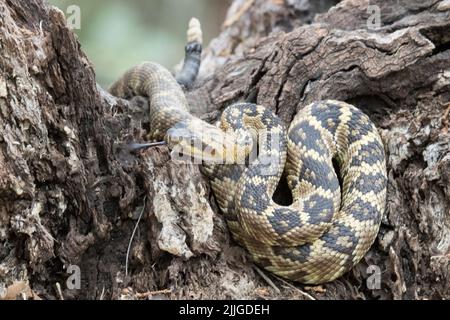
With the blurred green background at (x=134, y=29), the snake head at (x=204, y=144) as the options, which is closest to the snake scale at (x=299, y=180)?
the snake head at (x=204, y=144)

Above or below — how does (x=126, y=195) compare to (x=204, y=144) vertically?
below

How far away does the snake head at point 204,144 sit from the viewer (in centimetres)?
519

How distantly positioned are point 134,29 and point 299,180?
5392mm

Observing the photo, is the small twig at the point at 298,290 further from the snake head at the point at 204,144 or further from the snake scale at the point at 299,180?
the snake head at the point at 204,144

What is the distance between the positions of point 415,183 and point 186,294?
8.44 feet

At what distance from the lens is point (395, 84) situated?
20.1ft

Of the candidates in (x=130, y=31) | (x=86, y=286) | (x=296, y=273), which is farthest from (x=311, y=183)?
(x=130, y=31)

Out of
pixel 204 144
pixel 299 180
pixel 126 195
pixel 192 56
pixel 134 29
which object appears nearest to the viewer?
pixel 126 195

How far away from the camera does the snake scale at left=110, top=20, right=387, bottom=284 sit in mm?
5133

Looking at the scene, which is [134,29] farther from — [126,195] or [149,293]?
[149,293]

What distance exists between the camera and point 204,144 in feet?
17.5

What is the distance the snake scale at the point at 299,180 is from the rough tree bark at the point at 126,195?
0.58 feet

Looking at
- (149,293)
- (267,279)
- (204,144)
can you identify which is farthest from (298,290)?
(204,144)
